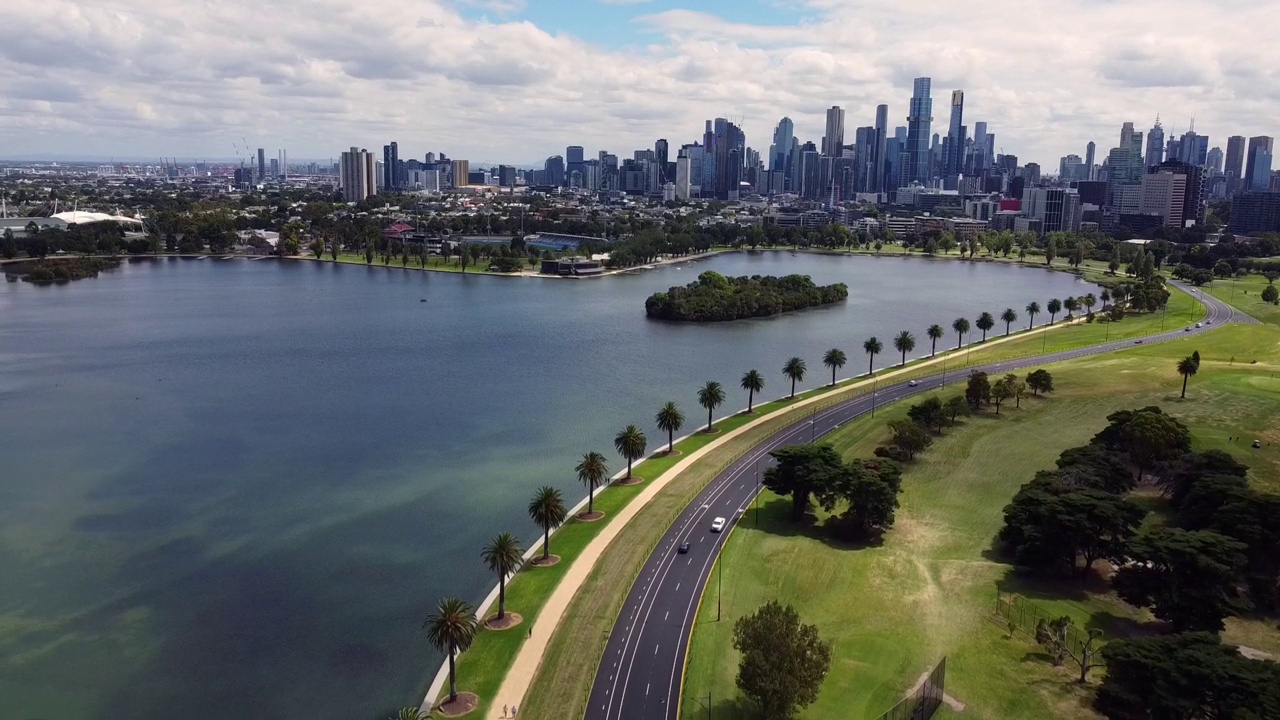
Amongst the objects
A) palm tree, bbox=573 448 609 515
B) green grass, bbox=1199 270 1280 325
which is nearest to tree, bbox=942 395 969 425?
palm tree, bbox=573 448 609 515

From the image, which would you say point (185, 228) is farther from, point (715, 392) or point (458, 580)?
point (458, 580)

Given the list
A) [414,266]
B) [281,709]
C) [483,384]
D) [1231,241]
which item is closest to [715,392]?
[483,384]

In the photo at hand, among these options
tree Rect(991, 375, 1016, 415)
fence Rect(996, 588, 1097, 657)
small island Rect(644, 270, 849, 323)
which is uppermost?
small island Rect(644, 270, 849, 323)

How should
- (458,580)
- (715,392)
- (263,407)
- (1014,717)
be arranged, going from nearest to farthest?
(1014,717)
(458,580)
(715,392)
(263,407)

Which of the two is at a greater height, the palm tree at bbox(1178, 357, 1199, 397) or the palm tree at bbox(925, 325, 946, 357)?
the palm tree at bbox(1178, 357, 1199, 397)

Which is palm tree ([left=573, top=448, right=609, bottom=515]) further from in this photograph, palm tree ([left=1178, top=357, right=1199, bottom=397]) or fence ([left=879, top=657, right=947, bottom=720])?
palm tree ([left=1178, top=357, right=1199, bottom=397])

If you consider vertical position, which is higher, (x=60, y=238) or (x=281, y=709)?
(x=60, y=238)
